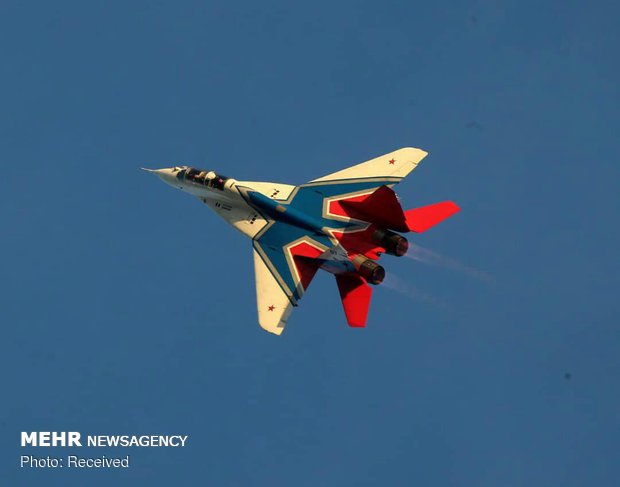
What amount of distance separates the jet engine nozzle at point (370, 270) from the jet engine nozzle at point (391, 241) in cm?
140

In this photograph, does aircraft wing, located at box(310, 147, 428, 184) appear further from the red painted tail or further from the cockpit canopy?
the cockpit canopy

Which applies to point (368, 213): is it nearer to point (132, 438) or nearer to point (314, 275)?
point (314, 275)

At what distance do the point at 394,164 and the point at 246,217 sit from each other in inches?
321

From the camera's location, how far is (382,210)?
4841cm

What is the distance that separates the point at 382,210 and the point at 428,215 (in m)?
2.53

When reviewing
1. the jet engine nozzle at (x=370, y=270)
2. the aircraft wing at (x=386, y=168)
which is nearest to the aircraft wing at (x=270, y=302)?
the jet engine nozzle at (x=370, y=270)

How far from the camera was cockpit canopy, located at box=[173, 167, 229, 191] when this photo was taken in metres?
52.8

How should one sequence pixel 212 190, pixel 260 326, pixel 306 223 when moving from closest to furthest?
1. pixel 260 326
2. pixel 306 223
3. pixel 212 190

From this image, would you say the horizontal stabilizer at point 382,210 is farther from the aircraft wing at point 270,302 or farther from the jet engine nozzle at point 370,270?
the aircraft wing at point 270,302

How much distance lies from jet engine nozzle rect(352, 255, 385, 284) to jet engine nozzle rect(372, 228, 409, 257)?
4.58 feet

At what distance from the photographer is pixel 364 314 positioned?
47.2 metres

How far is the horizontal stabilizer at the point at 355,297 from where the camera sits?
47.2 metres

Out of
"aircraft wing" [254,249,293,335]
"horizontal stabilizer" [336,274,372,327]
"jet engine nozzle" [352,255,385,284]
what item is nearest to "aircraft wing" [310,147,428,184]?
"jet engine nozzle" [352,255,385,284]

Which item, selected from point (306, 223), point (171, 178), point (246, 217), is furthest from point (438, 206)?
point (171, 178)
